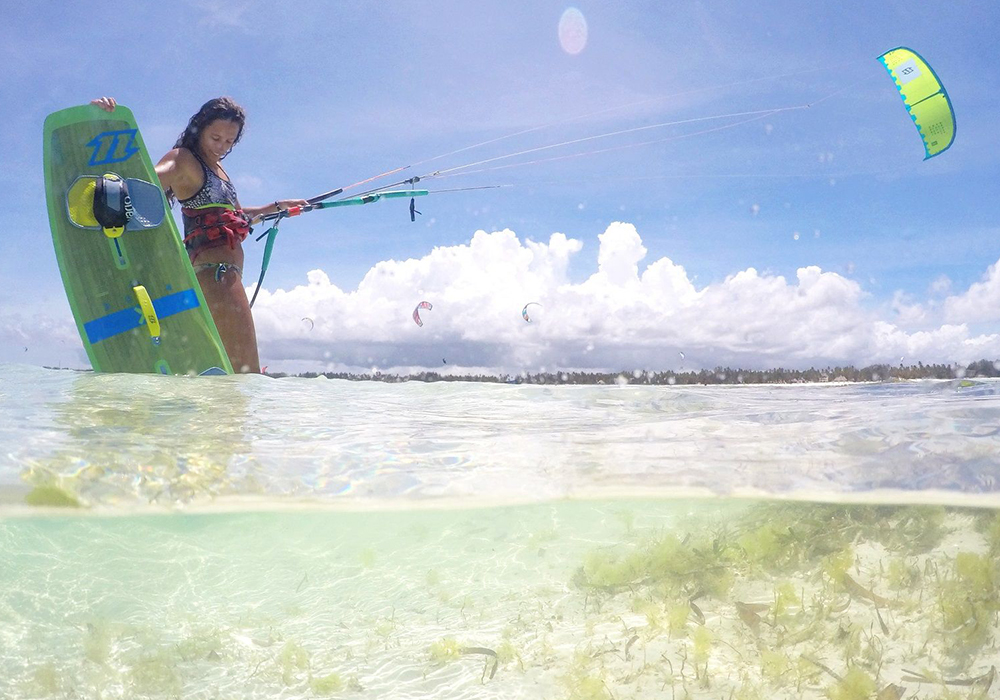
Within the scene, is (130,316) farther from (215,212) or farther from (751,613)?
(751,613)

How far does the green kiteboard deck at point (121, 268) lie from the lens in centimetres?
675

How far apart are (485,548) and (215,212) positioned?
4360 mm

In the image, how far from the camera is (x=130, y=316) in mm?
6781

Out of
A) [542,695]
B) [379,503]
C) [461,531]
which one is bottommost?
[542,695]

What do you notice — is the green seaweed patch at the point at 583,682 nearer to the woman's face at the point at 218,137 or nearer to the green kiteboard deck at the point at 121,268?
the green kiteboard deck at the point at 121,268

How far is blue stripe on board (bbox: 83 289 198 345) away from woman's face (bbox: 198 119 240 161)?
56.6 inches

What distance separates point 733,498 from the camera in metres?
6.41

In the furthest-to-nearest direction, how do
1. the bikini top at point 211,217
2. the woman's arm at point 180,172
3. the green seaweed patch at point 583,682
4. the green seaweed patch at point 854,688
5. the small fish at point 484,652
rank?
the bikini top at point 211,217, the woman's arm at point 180,172, the small fish at point 484,652, the green seaweed patch at point 583,682, the green seaweed patch at point 854,688

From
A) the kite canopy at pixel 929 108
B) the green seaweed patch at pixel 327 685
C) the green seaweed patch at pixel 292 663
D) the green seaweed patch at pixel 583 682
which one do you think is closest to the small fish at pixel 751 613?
the green seaweed patch at pixel 583 682

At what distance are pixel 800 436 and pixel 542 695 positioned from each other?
3.50 meters

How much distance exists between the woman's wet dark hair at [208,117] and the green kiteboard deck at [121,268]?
0.50 meters

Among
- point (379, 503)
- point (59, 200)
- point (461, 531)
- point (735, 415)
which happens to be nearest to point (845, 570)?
point (735, 415)

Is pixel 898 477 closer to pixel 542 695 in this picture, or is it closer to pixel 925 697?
pixel 925 697

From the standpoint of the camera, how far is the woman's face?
672cm
